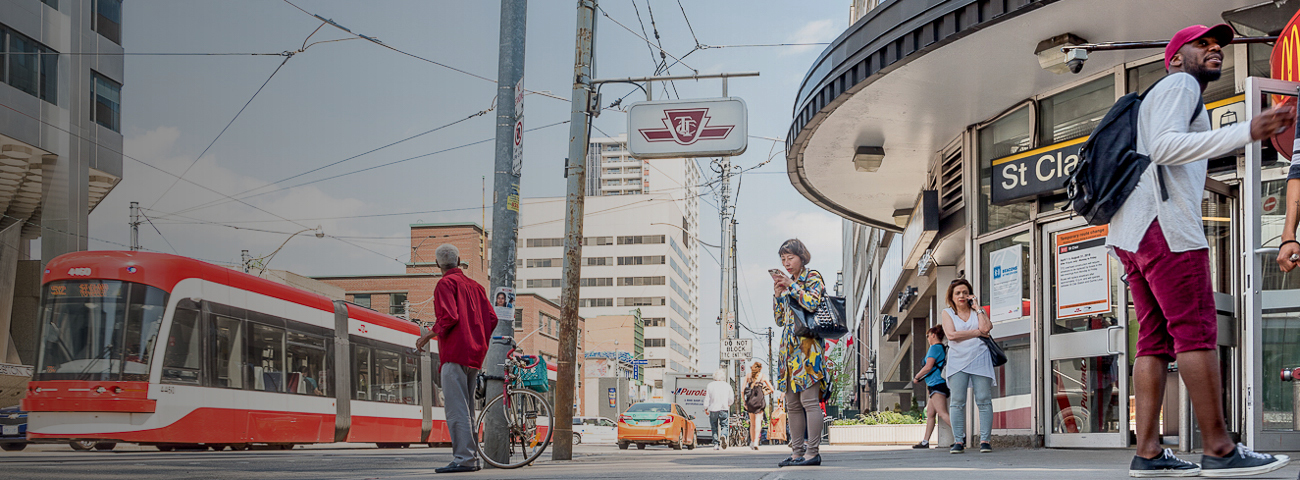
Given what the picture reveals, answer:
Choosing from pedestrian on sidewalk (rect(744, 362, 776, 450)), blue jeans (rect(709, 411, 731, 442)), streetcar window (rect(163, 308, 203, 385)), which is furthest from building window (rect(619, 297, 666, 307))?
streetcar window (rect(163, 308, 203, 385))

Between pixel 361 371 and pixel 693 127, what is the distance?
324 inches

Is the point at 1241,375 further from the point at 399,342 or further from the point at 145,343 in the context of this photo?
the point at 399,342

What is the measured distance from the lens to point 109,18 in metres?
5.77

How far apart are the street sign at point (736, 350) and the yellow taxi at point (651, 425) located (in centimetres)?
1045

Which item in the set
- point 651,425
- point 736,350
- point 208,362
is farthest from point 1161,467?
point 736,350

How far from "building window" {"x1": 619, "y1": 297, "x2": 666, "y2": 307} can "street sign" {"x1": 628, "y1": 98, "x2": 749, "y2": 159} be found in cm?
12405

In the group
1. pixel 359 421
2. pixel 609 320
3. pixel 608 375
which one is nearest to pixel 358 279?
pixel 359 421

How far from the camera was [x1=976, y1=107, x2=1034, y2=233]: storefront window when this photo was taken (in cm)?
1198

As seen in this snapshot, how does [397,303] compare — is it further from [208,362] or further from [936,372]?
[936,372]

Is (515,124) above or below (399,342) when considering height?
above

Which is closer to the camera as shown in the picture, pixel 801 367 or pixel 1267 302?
pixel 801 367

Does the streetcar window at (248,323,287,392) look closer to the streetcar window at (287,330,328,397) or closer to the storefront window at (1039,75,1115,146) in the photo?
the streetcar window at (287,330,328,397)

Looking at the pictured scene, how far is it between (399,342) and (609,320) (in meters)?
89.4

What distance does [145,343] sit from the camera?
438 inches
